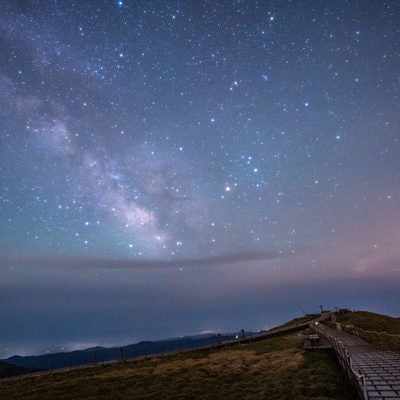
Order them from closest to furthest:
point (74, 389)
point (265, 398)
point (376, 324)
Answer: point (265, 398)
point (74, 389)
point (376, 324)

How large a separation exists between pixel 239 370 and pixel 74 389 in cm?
1038

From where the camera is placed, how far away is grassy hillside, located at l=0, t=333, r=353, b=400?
43.4 feet

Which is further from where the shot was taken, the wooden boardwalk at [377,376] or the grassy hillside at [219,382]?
the grassy hillside at [219,382]

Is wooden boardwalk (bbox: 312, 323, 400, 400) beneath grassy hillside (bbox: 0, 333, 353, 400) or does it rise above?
above

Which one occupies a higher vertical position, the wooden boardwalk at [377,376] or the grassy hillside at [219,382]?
the wooden boardwalk at [377,376]

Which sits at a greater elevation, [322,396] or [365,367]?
[365,367]

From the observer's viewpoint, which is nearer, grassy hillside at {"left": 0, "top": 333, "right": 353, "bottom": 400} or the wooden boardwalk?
the wooden boardwalk

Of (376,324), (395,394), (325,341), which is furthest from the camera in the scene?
(376,324)

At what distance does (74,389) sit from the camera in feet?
59.8

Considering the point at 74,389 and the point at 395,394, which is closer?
the point at 395,394

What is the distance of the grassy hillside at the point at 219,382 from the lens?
13.2 metres

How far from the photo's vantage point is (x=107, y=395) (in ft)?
52.4

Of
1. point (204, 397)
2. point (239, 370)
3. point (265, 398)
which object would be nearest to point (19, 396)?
point (204, 397)

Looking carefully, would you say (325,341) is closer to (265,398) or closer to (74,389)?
(265,398)
